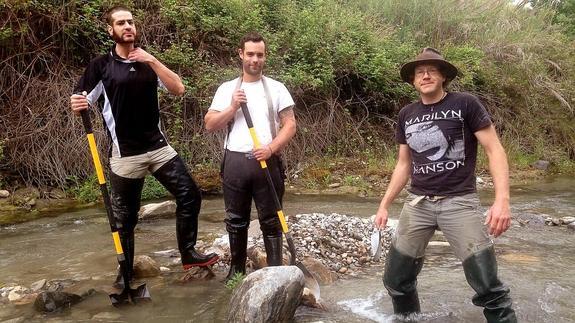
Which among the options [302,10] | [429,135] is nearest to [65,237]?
[429,135]

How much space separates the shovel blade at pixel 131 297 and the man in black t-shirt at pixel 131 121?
0.68 ft

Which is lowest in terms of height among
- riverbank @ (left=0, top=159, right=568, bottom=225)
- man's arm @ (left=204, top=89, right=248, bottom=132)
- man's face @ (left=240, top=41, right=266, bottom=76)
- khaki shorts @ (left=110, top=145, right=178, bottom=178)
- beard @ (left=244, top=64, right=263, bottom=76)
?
riverbank @ (left=0, top=159, right=568, bottom=225)

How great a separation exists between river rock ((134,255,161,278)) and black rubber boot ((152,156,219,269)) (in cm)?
45

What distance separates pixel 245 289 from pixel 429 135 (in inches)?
63.6

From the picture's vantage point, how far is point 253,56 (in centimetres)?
405

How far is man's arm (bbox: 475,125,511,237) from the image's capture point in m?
3.07

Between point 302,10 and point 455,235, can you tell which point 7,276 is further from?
point 302,10

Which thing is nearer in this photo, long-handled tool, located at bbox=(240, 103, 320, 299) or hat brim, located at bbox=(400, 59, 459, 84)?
hat brim, located at bbox=(400, 59, 459, 84)

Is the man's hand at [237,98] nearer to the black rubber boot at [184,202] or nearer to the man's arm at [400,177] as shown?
the black rubber boot at [184,202]

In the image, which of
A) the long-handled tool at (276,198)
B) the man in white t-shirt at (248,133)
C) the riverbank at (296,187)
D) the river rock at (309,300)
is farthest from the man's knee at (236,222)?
the riverbank at (296,187)

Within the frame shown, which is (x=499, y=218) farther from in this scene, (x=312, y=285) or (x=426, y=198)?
(x=312, y=285)

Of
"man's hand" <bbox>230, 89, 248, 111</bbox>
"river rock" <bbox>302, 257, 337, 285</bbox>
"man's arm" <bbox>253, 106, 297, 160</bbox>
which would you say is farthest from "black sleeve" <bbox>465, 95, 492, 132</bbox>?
"river rock" <bbox>302, 257, 337, 285</bbox>

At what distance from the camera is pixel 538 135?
13.0m

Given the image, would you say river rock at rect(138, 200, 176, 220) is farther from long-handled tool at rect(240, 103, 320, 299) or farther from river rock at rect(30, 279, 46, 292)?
long-handled tool at rect(240, 103, 320, 299)
